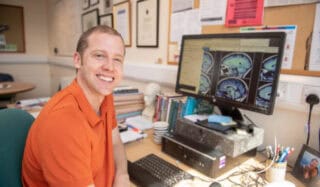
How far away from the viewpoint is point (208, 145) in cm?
101

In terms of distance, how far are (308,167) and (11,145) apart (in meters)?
1.13

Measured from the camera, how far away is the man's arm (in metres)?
0.93

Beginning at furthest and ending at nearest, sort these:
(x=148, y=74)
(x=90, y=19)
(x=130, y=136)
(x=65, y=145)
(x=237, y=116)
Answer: (x=90, y=19)
(x=148, y=74)
(x=130, y=136)
(x=237, y=116)
(x=65, y=145)

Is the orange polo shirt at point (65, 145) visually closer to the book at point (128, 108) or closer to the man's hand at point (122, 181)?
the man's hand at point (122, 181)

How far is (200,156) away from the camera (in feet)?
3.07

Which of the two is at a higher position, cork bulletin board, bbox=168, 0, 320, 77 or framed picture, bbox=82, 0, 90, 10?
framed picture, bbox=82, 0, 90, 10

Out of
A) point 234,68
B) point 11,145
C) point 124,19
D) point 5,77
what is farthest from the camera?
point 5,77

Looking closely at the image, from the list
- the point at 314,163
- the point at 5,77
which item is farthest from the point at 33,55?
the point at 314,163

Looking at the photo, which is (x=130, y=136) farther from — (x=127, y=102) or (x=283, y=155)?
(x=283, y=155)

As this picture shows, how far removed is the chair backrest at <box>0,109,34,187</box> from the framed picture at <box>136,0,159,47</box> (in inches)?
48.1

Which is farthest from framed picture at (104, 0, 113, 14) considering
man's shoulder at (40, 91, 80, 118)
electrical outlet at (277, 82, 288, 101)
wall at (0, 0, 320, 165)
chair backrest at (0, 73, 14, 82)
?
chair backrest at (0, 73, 14, 82)

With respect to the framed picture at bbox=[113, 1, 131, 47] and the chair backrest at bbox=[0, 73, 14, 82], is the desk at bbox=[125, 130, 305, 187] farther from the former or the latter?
the chair backrest at bbox=[0, 73, 14, 82]

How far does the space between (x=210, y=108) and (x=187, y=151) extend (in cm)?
41

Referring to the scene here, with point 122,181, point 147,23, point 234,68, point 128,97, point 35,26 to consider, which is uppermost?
point 35,26
